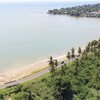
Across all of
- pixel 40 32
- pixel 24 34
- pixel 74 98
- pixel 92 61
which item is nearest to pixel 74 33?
pixel 40 32

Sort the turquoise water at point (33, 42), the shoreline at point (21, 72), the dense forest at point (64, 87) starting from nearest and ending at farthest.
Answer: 1. the dense forest at point (64, 87)
2. the shoreline at point (21, 72)
3. the turquoise water at point (33, 42)

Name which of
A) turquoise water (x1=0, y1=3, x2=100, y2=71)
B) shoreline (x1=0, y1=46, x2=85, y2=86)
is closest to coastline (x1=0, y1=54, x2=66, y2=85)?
shoreline (x1=0, y1=46, x2=85, y2=86)

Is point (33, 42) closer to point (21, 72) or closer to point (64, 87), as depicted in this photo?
point (21, 72)

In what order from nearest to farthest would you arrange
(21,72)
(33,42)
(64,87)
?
(64,87), (21,72), (33,42)

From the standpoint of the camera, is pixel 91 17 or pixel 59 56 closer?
pixel 59 56

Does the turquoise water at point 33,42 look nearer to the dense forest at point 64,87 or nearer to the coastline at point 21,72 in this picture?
the coastline at point 21,72

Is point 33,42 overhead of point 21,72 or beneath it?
overhead

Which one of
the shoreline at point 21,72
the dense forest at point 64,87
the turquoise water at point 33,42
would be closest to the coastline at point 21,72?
the shoreline at point 21,72

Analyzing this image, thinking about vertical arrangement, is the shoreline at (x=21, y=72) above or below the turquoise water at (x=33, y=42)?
below

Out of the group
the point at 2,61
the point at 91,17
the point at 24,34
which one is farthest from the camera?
the point at 91,17

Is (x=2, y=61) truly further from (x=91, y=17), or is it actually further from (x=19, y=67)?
(x=91, y=17)

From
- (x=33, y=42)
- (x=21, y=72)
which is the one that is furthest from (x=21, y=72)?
(x=33, y=42)
